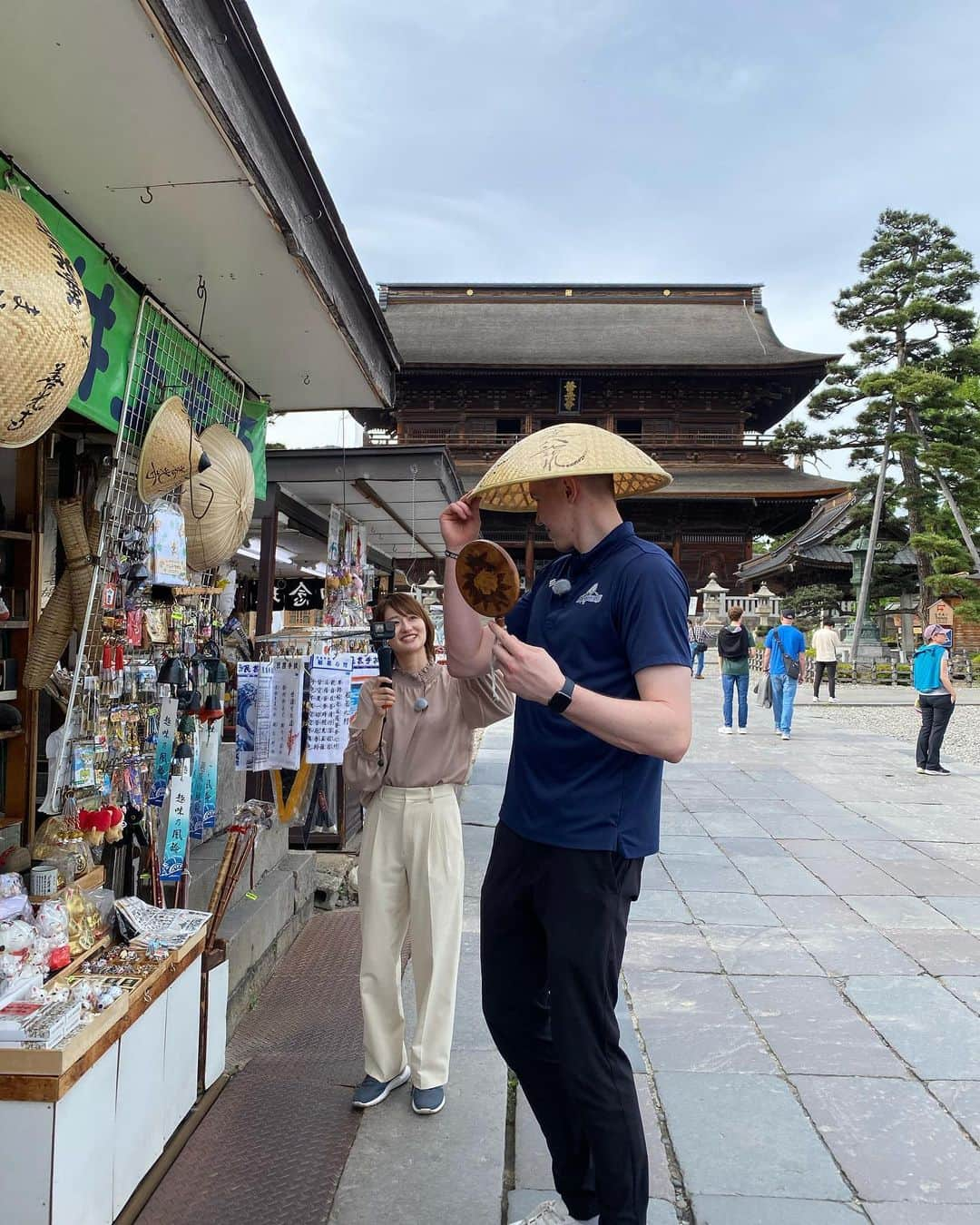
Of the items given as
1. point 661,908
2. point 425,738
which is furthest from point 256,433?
point 661,908

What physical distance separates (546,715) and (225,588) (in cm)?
240

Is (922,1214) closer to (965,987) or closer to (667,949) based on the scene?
(965,987)

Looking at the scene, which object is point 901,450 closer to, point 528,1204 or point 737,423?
point 737,423

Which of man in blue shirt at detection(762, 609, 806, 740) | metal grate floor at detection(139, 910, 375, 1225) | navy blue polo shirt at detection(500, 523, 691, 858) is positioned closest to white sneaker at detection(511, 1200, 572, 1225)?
metal grate floor at detection(139, 910, 375, 1225)

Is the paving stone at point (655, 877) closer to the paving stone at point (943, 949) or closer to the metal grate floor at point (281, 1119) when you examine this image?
the paving stone at point (943, 949)

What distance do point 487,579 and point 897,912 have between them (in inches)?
158

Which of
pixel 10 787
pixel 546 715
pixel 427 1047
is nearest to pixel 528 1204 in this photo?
pixel 427 1047

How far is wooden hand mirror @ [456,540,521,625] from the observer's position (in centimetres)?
190

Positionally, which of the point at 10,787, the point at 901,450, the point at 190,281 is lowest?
the point at 10,787

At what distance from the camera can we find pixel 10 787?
10.3 ft

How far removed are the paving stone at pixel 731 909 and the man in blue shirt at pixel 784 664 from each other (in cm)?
672

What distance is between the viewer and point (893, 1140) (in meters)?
2.57

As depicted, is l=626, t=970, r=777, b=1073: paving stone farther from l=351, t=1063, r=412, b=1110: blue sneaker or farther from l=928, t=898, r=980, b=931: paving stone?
l=928, t=898, r=980, b=931: paving stone

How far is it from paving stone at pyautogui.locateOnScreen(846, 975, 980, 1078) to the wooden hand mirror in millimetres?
2468
